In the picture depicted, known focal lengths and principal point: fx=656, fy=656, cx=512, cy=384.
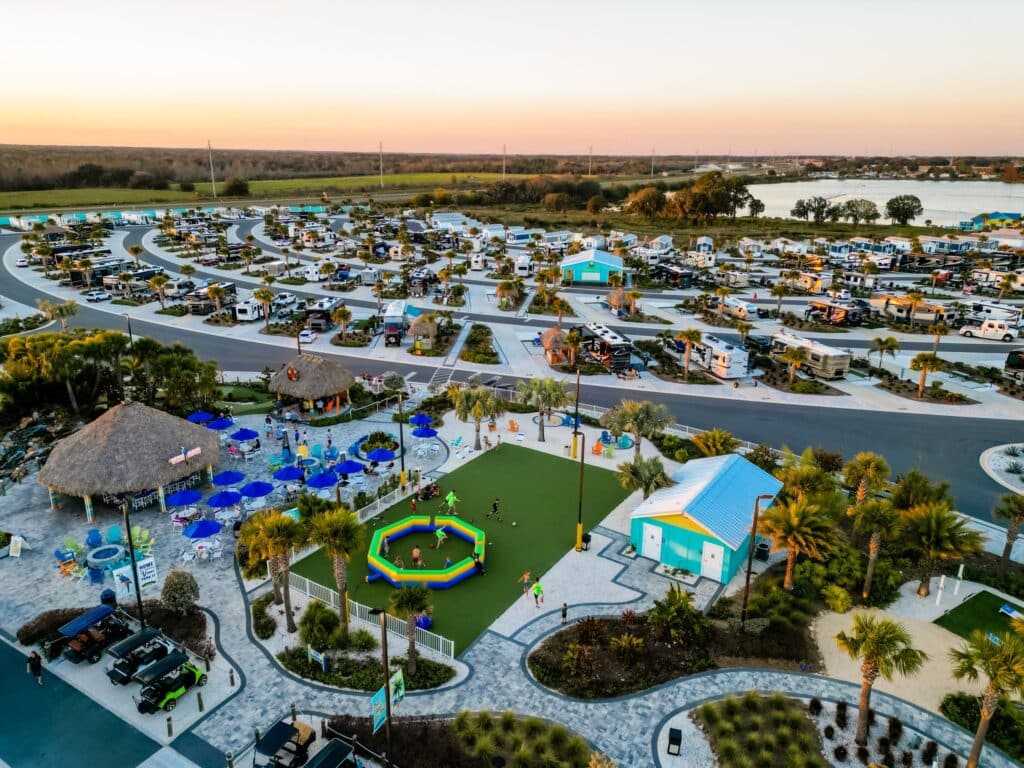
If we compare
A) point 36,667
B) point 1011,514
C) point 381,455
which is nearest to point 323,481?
point 381,455

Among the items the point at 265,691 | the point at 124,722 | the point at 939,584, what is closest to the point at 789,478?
the point at 939,584

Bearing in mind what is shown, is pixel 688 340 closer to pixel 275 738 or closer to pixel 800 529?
pixel 800 529

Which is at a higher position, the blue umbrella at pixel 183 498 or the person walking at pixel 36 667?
the blue umbrella at pixel 183 498

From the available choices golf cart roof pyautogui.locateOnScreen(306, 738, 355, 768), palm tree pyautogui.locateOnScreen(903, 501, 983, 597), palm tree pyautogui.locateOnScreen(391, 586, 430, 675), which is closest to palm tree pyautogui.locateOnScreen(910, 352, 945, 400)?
palm tree pyautogui.locateOnScreen(903, 501, 983, 597)

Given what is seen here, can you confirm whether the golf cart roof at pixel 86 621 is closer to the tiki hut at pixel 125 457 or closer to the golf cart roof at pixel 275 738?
the tiki hut at pixel 125 457

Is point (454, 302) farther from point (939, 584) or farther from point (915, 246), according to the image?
point (915, 246)

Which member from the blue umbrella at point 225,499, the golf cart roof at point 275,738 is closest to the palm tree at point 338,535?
the golf cart roof at point 275,738
